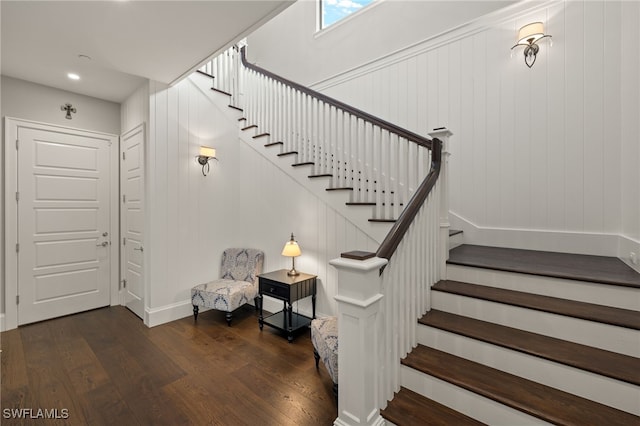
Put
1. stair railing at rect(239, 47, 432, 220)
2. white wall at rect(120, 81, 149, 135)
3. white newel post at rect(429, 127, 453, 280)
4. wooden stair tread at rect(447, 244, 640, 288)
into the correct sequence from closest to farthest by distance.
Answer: wooden stair tread at rect(447, 244, 640, 288) → white newel post at rect(429, 127, 453, 280) → stair railing at rect(239, 47, 432, 220) → white wall at rect(120, 81, 149, 135)

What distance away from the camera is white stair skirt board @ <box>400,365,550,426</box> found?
1.44 metres

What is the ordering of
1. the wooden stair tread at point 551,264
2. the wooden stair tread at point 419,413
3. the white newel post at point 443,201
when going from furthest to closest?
1. the white newel post at point 443,201
2. the wooden stair tread at point 551,264
3. the wooden stair tread at point 419,413

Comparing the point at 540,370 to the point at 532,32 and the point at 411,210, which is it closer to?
the point at 411,210

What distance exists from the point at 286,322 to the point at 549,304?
2345 millimetres

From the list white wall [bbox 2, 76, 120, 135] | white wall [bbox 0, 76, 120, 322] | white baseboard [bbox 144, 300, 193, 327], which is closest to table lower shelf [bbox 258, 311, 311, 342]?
white baseboard [bbox 144, 300, 193, 327]

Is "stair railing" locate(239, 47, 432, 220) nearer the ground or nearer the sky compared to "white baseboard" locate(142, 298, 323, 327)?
nearer the sky

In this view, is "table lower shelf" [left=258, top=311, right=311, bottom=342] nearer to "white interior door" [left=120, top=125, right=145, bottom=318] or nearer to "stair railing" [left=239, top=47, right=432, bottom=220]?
"stair railing" [left=239, top=47, right=432, bottom=220]

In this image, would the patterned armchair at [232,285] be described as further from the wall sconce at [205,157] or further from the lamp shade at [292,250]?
the wall sconce at [205,157]

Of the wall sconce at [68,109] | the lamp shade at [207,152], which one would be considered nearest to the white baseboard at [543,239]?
the lamp shade at [207,152]

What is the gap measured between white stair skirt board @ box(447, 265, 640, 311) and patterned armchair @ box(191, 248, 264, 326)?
2.30m

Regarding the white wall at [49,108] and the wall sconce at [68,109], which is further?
the wall sconce at [68,109]

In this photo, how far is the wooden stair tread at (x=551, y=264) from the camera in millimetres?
1874

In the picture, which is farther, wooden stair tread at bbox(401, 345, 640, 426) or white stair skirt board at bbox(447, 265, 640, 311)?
white stair skirt board at bbox(447, 265, 640, 311)

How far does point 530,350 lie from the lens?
160 centimetres
